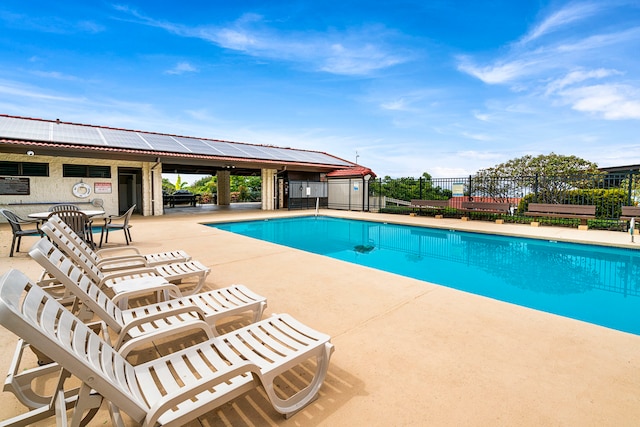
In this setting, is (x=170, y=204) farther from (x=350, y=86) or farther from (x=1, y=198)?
(x=350, y=86)

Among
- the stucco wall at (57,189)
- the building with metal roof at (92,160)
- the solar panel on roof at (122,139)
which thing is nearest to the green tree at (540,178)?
the building with metal roof at (92,160)

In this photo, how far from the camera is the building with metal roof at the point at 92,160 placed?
11.6m

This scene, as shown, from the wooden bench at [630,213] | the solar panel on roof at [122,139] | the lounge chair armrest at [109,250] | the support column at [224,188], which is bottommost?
the lounge chair armrest at [109,250]

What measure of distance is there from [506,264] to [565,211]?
625cm

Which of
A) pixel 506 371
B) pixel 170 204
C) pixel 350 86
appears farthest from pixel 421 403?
pixel 170 204

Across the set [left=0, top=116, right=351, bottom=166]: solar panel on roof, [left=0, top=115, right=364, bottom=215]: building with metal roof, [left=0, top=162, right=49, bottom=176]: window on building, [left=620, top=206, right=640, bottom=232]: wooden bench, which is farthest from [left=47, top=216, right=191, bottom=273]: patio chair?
[left=620, top=206, right=640, bottom=232]: wooden bench

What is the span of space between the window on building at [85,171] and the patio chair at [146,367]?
14.7 m

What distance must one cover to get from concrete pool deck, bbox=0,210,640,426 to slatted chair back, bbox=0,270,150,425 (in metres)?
0.58

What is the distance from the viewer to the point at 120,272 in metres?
3.39

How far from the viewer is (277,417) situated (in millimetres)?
1822

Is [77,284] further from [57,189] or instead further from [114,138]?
[114,138]

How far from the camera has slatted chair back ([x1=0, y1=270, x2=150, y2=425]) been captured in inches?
42.5

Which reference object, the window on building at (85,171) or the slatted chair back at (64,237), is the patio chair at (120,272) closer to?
the slatted chair back at (64,237)

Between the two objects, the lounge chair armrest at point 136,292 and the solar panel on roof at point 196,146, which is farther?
the solar panel on roof at point 196,146
